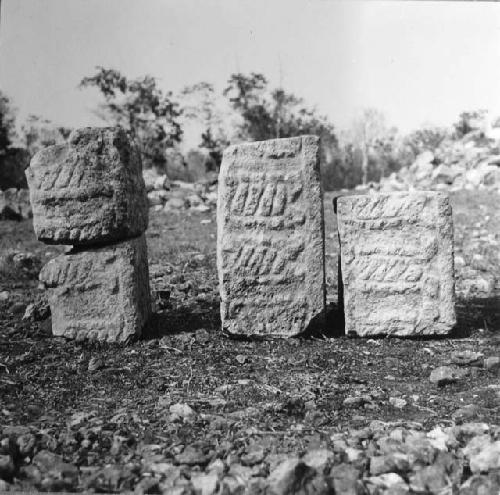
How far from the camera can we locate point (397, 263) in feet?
14.7

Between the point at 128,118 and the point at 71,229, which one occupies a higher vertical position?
the point at 128,118

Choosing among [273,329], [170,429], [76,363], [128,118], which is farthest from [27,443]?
[128,118]

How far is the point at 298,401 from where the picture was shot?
3379 mm

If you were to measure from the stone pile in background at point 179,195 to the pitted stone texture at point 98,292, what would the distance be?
750 cm

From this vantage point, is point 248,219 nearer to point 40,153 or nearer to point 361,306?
point 361,306

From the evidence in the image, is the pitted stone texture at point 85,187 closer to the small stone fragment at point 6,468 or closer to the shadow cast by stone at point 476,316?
the small stone fragment at point 6,468

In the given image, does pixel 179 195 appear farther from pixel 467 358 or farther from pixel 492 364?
pixel 492 364

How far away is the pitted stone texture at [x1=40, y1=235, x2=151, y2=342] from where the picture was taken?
4434 mm

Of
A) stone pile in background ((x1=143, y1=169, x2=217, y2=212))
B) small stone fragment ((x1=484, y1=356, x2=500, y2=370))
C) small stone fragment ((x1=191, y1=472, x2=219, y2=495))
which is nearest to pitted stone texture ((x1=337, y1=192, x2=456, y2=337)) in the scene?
small stone fragment ((x1=484, y1=356, x2=500, y2=370))

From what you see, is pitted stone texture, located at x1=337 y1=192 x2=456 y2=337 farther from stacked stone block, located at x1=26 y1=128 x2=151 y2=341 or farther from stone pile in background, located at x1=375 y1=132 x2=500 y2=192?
stone pile in background, located at x1=375 y1=132 x2=500 y2=192

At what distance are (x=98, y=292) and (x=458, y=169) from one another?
40.6 feet

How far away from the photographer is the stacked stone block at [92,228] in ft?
14.2

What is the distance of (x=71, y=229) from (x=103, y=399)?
4.32ft

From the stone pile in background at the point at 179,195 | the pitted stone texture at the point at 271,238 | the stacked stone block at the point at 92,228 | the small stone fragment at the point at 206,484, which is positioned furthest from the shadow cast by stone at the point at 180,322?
the stone pile in background at the point at 179,195
